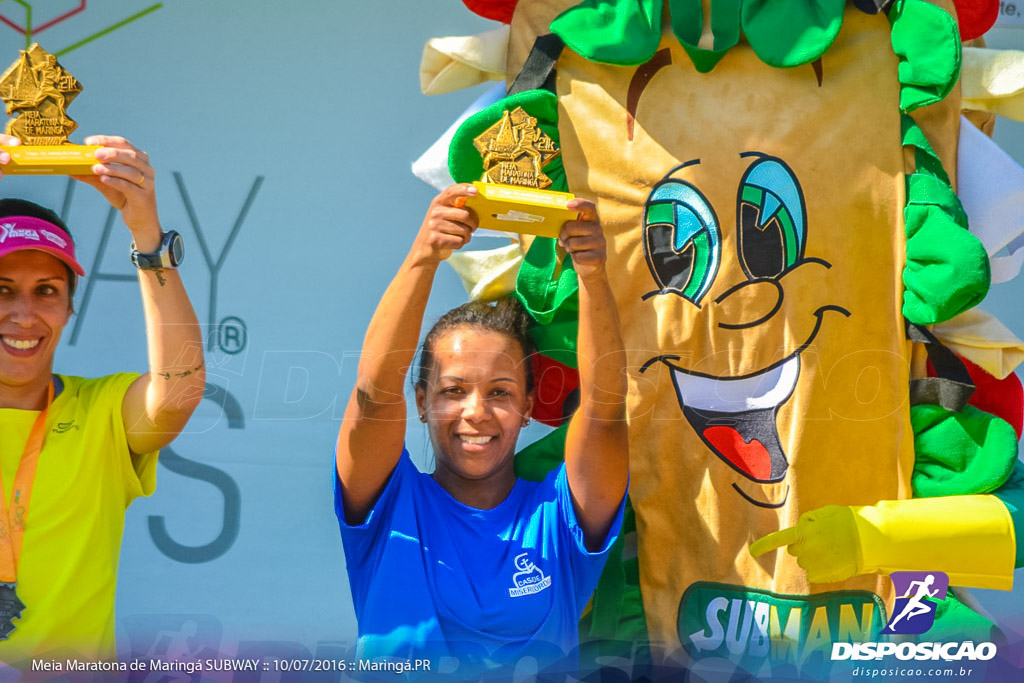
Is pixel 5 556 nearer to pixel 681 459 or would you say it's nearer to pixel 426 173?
pixel 426 173

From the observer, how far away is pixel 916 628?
177 centimetres

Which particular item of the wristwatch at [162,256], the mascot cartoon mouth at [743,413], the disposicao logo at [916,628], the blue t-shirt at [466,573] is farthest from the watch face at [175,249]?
the disposicao logo at [916,628]

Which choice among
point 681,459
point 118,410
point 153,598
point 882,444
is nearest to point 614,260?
point 681,459

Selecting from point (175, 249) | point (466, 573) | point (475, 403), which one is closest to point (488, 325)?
point (475, 403)

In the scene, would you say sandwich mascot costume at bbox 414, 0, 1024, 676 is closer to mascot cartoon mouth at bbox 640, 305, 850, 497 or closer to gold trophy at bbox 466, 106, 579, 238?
mascot cartoon mouth at bbox 640, 305, 850, 497

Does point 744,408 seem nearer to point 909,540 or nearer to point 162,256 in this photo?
point 909,540

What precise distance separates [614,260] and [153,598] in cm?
124

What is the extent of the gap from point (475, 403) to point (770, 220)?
58cm

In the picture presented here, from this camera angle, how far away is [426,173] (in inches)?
76.9

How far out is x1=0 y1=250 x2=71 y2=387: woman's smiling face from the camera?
5.43ft

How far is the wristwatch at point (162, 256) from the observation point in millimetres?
1619

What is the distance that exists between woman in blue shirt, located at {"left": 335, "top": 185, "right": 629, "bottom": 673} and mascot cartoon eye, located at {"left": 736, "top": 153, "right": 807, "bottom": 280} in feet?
1.04

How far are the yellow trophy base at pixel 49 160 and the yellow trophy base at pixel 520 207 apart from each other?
560 millimetres

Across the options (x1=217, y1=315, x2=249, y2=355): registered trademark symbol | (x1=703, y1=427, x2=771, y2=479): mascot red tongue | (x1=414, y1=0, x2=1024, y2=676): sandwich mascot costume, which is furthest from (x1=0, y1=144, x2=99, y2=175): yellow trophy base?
(x1=703, y1=427, x2=771, y2=479): mascot red tongue
